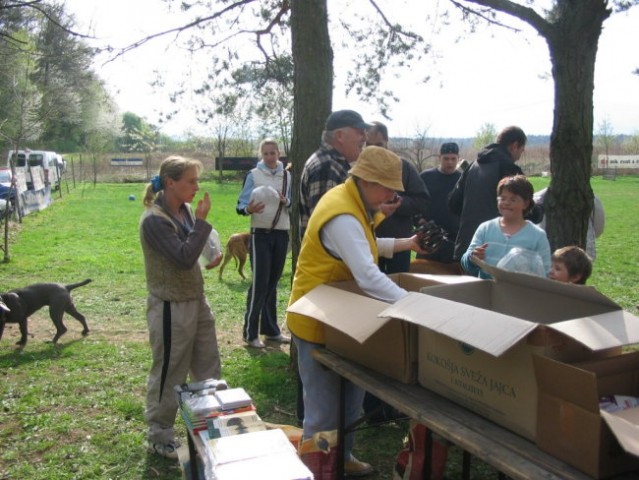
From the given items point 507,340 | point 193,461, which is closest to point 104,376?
point 193,461

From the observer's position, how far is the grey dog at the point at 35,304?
578 centimetres

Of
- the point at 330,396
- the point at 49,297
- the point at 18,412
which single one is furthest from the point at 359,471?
the point at 49,297

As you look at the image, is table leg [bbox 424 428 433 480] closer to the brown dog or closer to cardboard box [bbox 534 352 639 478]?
cardboard box [bbox 534 352 639 478]

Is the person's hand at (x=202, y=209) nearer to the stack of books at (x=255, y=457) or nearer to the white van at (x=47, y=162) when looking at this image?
the stack of books at (x=255, y=457)

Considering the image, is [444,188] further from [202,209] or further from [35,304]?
[35,304]

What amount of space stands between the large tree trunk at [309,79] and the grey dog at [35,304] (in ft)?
9.25

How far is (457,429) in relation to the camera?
6.50 feet

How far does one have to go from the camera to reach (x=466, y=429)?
1981mm

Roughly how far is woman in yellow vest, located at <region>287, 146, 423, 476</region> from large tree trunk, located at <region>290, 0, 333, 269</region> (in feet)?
6.03

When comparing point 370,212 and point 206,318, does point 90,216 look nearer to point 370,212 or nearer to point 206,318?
point 206,318

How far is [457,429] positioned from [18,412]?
3483 millimetres

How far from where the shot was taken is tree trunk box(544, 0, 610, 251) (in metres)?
4.69

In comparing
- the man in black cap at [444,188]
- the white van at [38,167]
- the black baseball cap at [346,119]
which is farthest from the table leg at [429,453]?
the white van at [38,167]

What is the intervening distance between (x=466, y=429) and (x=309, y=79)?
338 centimetres
